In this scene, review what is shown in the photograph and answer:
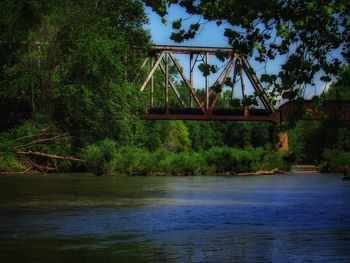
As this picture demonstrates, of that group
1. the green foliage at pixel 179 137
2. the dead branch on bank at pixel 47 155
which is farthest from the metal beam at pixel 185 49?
the dead branch on bank at pixel 47 155

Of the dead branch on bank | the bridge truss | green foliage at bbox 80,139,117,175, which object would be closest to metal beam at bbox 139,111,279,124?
the bridge truss

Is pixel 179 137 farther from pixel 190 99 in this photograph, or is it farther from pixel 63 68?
pixel 63 68

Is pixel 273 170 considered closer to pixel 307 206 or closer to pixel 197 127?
pixel 307 206

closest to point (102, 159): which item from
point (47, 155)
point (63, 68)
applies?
point (47, 155)

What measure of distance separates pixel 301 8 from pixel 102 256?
15.2 ft

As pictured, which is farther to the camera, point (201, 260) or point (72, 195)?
point (72, 195)

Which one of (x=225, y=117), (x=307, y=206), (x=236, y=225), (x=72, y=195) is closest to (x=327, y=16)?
(x=236, y=225)

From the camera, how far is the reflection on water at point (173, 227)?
37.3 feet

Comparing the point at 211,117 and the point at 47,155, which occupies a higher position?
the point at 211,117

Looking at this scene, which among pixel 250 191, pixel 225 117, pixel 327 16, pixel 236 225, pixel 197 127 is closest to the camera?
pixel 327 16

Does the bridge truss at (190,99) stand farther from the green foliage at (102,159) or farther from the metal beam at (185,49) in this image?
the green foliage at (102,159)

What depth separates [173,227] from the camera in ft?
50.5

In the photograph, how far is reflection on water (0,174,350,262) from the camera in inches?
448

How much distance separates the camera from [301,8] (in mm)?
9828
